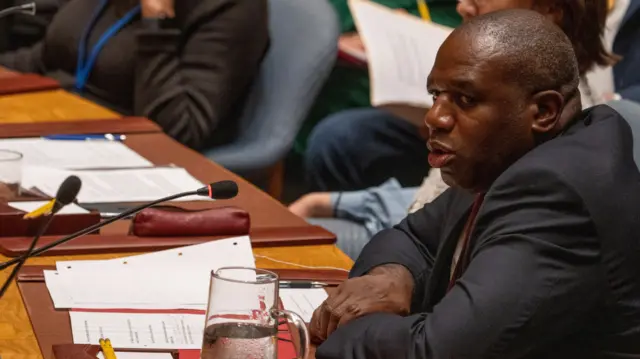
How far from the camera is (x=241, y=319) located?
3.81ft

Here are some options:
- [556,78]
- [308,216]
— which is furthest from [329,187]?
[556,78]

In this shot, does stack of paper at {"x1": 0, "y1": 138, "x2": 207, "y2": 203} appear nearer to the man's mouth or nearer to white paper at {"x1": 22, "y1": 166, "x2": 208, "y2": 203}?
white paper at {"x1": 22, "y1": 166, "x2": 208, "y2": 203}

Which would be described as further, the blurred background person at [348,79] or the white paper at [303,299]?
the blurred background person at [348,79]

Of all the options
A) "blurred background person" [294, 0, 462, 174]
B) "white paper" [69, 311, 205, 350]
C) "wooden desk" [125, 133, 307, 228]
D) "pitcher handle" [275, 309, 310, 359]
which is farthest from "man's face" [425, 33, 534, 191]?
"blurred background person" [294, 0, 462, 174]

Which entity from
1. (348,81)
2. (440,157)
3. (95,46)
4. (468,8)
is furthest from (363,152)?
(440,157)

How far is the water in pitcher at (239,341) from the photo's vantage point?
1.15 metres

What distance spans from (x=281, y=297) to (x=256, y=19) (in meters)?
1.57

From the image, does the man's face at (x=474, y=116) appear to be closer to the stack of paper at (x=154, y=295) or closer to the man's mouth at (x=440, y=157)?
the man's mouth at (x=440, y=157)

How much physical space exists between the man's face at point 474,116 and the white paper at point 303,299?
295 mm

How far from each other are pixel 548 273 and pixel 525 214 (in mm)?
69

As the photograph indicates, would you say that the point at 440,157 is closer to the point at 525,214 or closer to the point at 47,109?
the point at 525,214

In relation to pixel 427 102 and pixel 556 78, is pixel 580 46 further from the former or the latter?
pixel 427 102

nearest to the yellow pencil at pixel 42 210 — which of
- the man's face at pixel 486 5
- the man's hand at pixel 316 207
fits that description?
the man's face at pixel 486 5

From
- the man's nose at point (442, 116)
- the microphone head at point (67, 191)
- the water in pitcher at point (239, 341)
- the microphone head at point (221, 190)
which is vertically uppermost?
the man's nose at point (442, 116)
